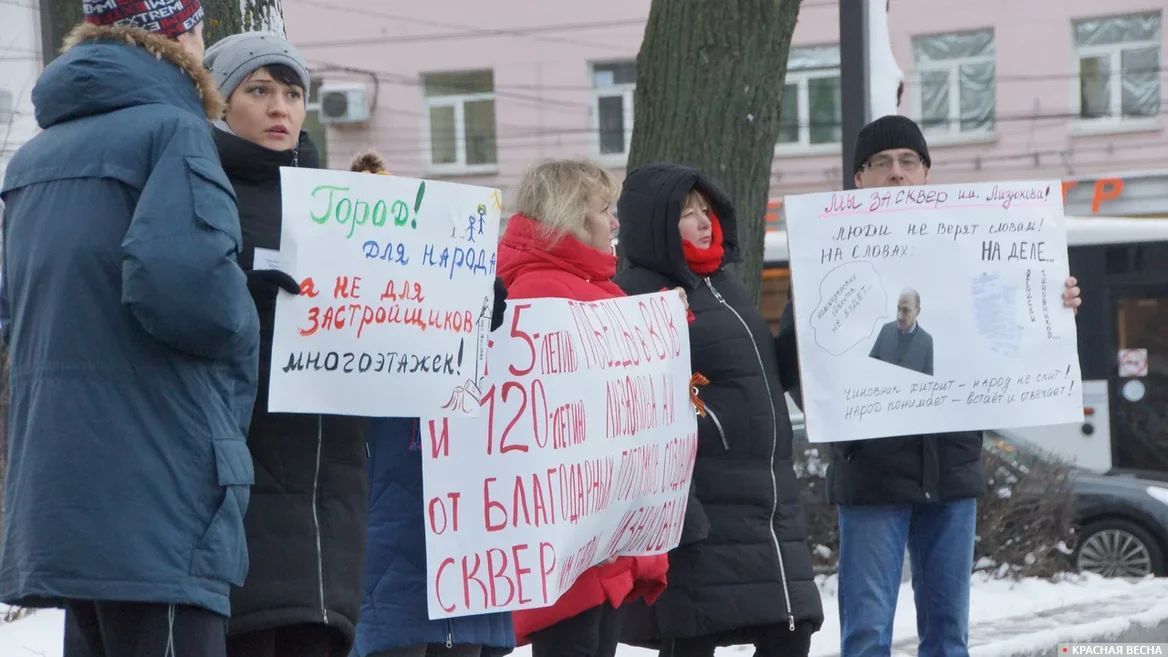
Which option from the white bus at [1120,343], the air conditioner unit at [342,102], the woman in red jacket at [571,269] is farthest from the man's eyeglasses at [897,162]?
the air conditioner unit at [342,102]

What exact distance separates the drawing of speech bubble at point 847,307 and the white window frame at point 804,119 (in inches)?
769

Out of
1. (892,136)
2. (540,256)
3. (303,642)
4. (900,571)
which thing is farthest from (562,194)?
(900,571)

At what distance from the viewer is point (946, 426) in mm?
5273

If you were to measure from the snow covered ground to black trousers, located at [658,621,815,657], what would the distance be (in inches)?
53.6

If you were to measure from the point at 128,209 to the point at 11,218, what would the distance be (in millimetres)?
294

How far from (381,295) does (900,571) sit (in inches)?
87.5

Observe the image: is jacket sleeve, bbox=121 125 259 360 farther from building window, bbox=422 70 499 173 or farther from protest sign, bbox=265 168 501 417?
building window, bbox=422 70 499 173

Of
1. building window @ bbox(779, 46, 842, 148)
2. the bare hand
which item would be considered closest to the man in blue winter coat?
the bare hand

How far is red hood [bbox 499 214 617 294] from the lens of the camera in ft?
14.8

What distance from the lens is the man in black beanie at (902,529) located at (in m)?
5.23

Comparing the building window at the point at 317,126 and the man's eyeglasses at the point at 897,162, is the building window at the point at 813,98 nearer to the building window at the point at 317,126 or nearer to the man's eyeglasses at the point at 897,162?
the building window at the point at 317,126

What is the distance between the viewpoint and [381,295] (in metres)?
3.82

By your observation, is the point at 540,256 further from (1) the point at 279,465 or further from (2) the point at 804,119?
(2) the point at 804,119

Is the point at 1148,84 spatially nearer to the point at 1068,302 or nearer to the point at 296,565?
the point at 1068,302
